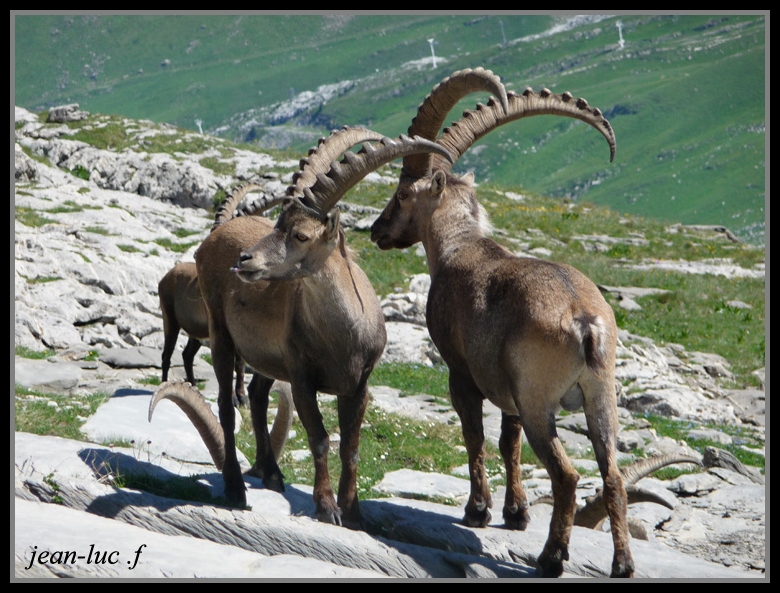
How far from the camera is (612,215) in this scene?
122 feet

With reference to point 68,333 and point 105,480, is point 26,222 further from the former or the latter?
point 105,480

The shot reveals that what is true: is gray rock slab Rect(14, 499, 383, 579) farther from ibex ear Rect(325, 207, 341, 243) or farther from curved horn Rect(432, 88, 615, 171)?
curved horn Rect(432, 88, 615, 171)

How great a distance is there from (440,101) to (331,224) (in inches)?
93.0

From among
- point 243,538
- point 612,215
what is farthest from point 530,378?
point 612,215

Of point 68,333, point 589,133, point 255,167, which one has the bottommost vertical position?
point 68,333

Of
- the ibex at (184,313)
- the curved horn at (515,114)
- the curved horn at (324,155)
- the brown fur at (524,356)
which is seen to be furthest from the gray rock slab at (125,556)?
the ibex at (184,313)

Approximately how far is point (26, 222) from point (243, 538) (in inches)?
721

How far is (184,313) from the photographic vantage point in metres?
15.4

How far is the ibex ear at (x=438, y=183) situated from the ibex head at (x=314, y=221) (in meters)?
1.21

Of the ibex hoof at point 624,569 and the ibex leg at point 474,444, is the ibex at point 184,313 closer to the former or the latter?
the ibex leg at point 474,444

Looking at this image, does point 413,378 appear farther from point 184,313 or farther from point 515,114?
point 515,114

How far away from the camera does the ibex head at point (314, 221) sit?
Result: 7.87 meters

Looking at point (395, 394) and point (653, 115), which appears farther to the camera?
point (653, 115)

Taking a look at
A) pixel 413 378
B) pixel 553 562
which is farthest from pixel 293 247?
pixel 413 378
